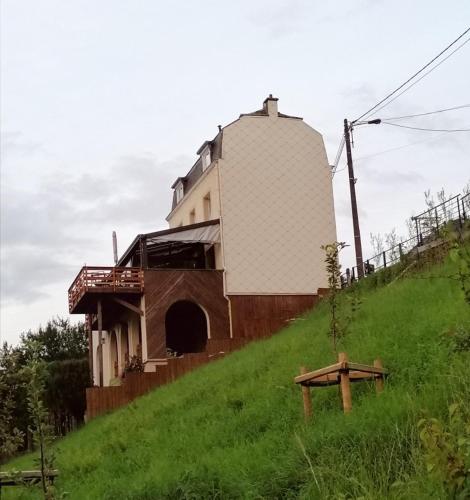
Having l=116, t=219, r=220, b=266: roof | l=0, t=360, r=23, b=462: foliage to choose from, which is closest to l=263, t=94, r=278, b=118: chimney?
l=116, t=219, r=220, b=266: roof

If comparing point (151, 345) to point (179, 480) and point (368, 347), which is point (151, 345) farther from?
point (179, 480)

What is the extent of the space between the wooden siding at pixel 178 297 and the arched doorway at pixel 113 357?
7065 millimetres

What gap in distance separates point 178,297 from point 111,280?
247 centimetres

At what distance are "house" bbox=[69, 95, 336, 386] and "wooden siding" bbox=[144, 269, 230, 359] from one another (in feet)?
0.12

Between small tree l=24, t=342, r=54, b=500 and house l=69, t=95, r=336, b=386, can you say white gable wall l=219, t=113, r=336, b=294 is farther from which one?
small tree l=24, t=342, r=54, b=500

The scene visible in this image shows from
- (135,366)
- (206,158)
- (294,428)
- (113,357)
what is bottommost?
(294,428)

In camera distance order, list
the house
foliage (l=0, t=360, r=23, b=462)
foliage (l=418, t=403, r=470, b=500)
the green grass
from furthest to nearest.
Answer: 1. the house
2. the green grass
3. foliage (l=0, t=360, r=23, b=462)
4. foliage (l=418, t=403, r=470, b=500)

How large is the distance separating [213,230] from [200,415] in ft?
56.0

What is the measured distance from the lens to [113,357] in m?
37.3

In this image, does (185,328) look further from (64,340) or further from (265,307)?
(64,340)

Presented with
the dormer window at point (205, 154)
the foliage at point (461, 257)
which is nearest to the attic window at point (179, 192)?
the dormer window at point (205, 154)

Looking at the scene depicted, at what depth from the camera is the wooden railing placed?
96.4 feet

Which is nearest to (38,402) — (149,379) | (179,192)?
(149,379)

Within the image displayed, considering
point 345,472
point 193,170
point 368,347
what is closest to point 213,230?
point 193,170
